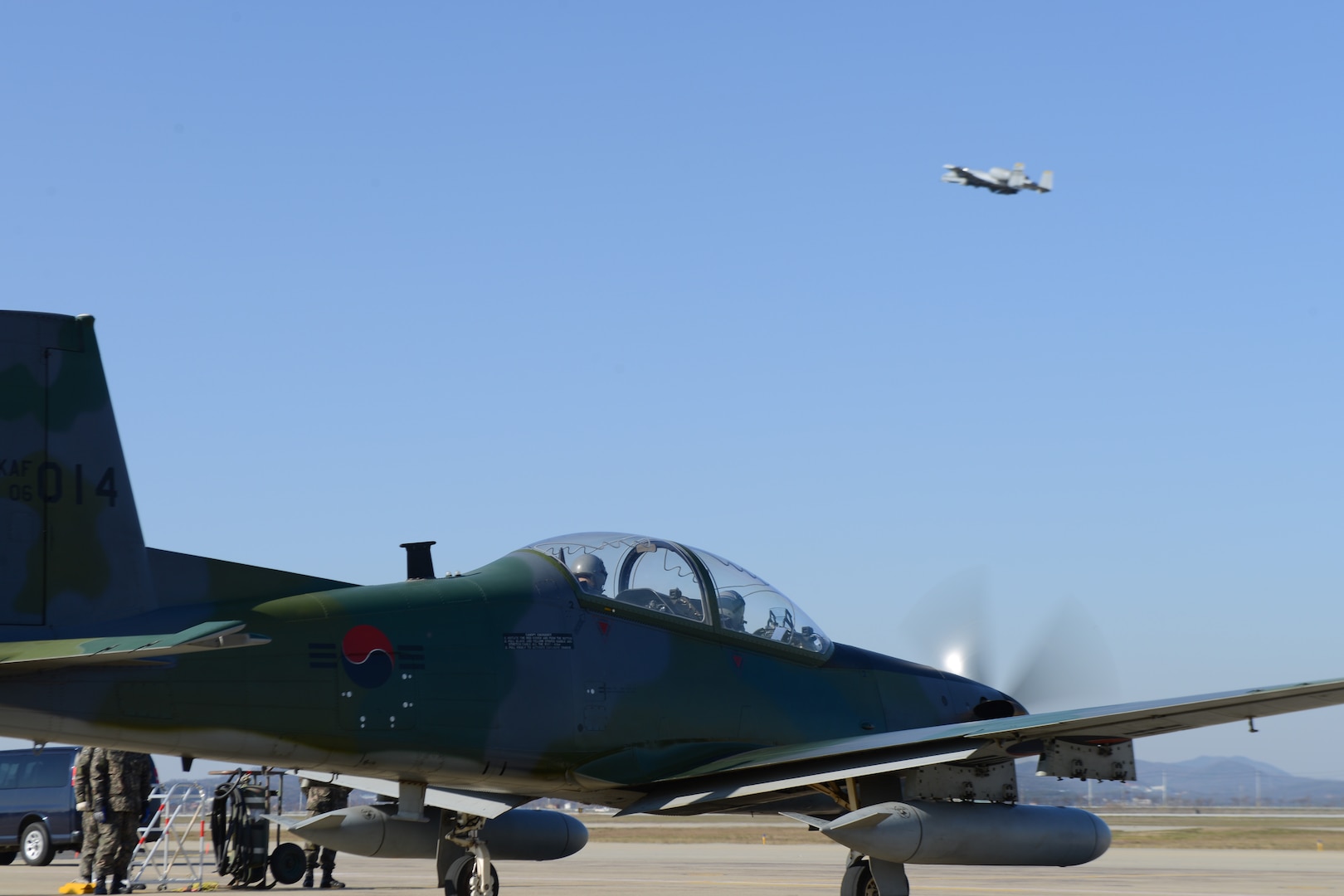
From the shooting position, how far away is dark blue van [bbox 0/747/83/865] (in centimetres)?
2673

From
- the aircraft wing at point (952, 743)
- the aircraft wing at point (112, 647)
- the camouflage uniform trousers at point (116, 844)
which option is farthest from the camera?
the camouflage uniform trousers at point (116, 844)

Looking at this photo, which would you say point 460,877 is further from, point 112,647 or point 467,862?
point 112,647

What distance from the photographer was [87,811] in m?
19.0

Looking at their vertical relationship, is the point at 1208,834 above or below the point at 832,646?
below

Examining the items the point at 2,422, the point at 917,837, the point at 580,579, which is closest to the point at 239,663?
the point at 2,422

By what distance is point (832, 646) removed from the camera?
14.1m

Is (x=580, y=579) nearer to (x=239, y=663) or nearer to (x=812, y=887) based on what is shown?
(x=239, y=663)

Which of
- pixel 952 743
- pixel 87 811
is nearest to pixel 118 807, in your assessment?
pixel 87 811

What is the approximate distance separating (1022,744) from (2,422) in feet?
26.0

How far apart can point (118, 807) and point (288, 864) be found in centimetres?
226

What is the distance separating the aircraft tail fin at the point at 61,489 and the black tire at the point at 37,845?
63.7 ft

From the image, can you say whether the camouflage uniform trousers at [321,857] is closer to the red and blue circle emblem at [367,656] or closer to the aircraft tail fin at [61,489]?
the red and blue circle emblem at [367,656]

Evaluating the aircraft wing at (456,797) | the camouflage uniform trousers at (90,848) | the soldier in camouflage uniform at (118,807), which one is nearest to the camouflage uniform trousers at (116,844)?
the soldier in camouflage uniform at (118,807)

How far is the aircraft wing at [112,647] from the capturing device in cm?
852
